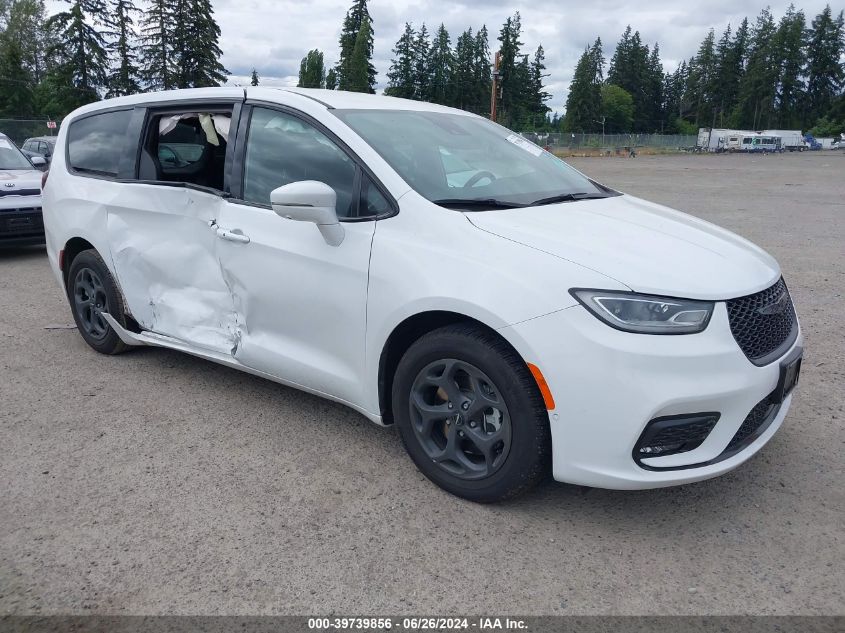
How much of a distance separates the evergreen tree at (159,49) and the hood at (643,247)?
6620cm

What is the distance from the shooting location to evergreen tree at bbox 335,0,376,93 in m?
83.8

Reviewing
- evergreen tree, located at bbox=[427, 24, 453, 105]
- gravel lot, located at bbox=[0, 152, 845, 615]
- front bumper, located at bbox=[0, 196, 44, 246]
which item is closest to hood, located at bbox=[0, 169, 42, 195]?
front bumper, located at bbox=[0, 196, 44, 246]

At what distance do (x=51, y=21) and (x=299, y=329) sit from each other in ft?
228

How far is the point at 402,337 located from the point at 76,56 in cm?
6868

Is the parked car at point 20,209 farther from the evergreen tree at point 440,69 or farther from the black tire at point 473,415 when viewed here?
the evergreen tree at point 440,69

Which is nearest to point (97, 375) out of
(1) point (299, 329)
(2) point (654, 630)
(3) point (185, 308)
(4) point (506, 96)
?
(3) point (185, 308)

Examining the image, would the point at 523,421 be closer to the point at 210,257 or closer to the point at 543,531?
the point at 543,531

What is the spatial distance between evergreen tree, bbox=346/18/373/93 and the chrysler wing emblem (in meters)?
82.0

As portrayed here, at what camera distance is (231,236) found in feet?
12.2

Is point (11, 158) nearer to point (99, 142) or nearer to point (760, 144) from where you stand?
point (99, 142)

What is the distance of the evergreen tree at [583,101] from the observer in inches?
4286

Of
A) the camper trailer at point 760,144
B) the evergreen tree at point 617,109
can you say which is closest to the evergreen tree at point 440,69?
the evergreen tree at point 617,109

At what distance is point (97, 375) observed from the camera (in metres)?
4.68

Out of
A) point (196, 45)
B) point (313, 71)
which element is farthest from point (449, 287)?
point (313, 71)
